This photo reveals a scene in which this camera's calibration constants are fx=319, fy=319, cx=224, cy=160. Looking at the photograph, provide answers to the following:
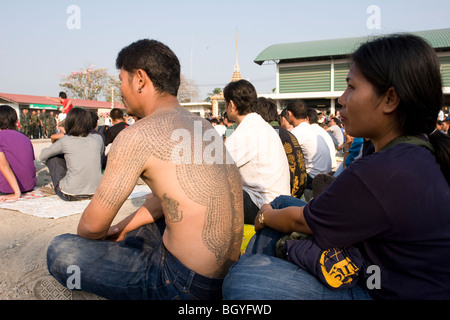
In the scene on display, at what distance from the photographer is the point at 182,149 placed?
4.81ft

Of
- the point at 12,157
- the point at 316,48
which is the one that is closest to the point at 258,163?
the point at 12,157

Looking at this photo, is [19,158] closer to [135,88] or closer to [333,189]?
[135,88]

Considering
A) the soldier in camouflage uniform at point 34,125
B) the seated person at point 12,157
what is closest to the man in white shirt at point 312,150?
the seated person at point 12,157

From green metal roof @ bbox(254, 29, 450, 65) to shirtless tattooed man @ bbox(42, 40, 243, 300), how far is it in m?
27.0

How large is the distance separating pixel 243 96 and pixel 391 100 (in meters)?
1.94

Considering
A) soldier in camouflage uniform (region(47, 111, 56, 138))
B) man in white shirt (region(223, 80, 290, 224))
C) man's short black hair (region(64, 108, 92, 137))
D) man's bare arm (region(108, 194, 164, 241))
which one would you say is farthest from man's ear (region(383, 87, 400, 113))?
soldier in camouflage uniform (region(47, 111, 56, 138))

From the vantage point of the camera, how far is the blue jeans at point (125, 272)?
1.49 meters

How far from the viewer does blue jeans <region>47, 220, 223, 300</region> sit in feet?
4.89

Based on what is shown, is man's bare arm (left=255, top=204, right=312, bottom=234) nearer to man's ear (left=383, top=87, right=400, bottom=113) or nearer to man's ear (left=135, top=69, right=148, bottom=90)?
man's ear (left=383, top=87, right=400, bottom=113)

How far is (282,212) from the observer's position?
57.8 inches

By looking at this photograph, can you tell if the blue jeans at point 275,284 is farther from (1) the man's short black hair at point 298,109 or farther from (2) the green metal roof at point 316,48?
(2) the green metal roof at point 316,48

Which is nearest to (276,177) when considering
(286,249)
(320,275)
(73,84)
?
(286,249)
